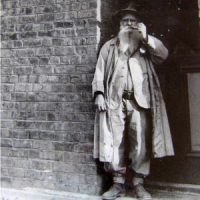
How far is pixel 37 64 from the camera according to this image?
209 inches

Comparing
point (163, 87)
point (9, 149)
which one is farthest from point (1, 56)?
point (163, 87)

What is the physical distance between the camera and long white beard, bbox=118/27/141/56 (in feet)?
15.7

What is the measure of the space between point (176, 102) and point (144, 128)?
67 cm

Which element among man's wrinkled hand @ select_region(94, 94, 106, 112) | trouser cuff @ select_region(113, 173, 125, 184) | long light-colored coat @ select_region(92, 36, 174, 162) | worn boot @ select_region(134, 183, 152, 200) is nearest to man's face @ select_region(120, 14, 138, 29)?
long light-colored coat @ select_region(92, 36, 174, 162)

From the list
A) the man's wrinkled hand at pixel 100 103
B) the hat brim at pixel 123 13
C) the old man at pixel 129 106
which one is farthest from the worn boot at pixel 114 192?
the hat brim at pixel 123 13

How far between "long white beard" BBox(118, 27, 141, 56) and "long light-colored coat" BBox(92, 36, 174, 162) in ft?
0.27

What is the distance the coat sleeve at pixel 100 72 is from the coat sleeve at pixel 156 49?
1.63ft

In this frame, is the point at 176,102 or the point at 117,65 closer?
the point at 117,65

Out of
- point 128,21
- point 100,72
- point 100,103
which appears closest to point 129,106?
point 100,103

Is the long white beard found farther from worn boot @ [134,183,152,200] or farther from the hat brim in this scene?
worn boot @ [134,183,152,200]

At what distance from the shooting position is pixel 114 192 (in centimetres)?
478

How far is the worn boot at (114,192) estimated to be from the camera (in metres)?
4.74

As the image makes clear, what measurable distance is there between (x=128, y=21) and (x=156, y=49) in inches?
17.9

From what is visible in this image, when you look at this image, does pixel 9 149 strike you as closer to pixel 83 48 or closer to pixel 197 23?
pixel 83 48
